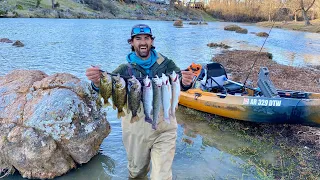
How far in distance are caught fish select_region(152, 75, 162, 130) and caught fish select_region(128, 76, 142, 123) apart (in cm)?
21

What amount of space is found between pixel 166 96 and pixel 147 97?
0.27 metres

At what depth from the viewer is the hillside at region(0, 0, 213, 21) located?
170 ft

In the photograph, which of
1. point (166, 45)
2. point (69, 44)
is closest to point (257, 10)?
point (166, 45)

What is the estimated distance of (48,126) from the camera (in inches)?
221

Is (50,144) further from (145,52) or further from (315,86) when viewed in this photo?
(315,86)

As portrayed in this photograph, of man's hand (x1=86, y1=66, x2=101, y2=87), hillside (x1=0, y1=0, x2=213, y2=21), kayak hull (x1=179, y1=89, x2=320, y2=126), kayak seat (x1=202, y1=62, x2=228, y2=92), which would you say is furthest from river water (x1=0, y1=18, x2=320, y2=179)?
hillside (x1=0, y1=0, x2=213, y2=21)

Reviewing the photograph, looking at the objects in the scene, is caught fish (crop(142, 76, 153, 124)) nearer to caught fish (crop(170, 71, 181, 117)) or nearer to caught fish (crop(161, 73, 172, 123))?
caught fish (crop(161, 73, 172, 123))

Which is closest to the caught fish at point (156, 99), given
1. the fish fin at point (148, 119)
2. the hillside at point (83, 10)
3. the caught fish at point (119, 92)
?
the fish fin at point (148, 119)

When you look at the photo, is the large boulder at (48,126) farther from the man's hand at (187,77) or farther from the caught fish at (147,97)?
the man's hand at (187,77)

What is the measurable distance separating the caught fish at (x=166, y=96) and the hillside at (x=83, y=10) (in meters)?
49.1

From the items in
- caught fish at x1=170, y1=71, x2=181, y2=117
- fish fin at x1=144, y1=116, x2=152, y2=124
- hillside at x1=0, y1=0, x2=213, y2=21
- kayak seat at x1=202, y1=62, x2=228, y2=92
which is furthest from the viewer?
hillside at x1=0, y1=0, x2=213, y2=21

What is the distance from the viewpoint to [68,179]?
576cm

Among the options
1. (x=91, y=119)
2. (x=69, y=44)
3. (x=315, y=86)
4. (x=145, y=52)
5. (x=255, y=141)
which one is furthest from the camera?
(x=69, y=44)

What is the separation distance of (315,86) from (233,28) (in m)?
35.7
